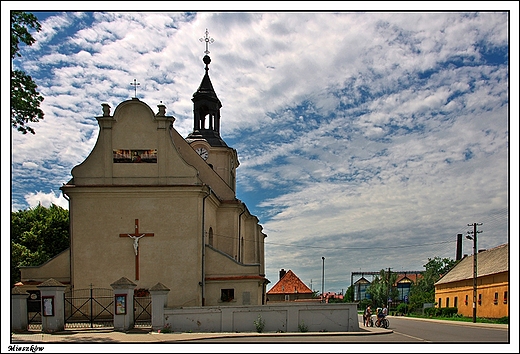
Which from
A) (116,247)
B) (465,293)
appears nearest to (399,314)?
(465,293)

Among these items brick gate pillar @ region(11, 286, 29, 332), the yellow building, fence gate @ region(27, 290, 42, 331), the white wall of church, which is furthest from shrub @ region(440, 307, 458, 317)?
brick gate pillar @ region(11, 286, 29, 332)

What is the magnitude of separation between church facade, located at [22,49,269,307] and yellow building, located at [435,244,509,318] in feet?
79.4

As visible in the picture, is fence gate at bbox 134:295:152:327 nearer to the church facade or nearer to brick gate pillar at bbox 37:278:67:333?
the church facade

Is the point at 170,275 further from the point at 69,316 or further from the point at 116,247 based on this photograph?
the point at 69,316

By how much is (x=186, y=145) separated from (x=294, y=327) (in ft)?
48.1

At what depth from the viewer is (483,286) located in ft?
163

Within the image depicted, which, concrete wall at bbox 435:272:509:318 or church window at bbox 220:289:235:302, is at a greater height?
church window at bbox 220:289:235:302

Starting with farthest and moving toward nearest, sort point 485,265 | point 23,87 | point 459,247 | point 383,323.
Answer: point 459,247 → point 485,265 → point 383,323 → point 23,87

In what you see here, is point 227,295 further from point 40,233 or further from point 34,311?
point 40,233

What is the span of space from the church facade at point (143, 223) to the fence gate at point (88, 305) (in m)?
0.37

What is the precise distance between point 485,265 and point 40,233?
124ft

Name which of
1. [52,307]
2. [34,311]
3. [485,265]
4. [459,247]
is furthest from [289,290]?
[52,307]

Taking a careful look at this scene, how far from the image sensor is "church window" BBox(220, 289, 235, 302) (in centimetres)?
2979

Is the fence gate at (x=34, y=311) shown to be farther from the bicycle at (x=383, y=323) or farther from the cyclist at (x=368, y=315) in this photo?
the bicycle at (x=383, y=323)
